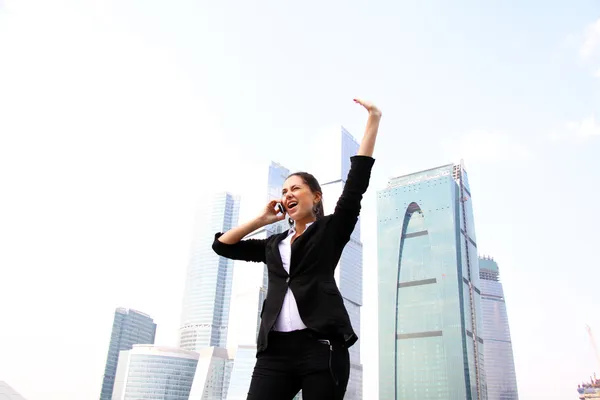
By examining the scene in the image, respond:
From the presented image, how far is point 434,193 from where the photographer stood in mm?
75312

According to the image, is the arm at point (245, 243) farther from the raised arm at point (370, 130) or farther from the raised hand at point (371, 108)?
the raised hand at point (371, 108)

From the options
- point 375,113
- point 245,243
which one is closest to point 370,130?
point 375,113

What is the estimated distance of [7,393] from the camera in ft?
27.3

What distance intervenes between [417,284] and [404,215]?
10386 millimetres

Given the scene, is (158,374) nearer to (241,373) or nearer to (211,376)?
(211,376)

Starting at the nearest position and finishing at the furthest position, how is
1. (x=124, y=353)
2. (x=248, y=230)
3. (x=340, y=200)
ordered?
(x=340, y=200)
(x=248, y=230)
(x=124, y=353)

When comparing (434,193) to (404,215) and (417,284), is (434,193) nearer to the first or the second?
(404,215)

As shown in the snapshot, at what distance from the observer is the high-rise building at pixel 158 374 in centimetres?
7356

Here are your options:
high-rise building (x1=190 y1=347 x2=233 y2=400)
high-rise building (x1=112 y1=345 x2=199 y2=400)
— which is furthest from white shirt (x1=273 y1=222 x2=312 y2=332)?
high-rise building (x1=112 y1=345 x2=199 y2=400)

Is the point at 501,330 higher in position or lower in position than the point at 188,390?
higher

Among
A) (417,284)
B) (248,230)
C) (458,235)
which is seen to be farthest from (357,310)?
(248,230)

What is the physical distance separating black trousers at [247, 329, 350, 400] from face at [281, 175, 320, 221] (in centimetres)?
54

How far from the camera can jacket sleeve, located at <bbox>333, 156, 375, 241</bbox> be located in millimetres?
2035

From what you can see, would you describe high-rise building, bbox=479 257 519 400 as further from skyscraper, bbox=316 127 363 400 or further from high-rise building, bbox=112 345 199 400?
high-rise building, bbox=112 345 199 400
